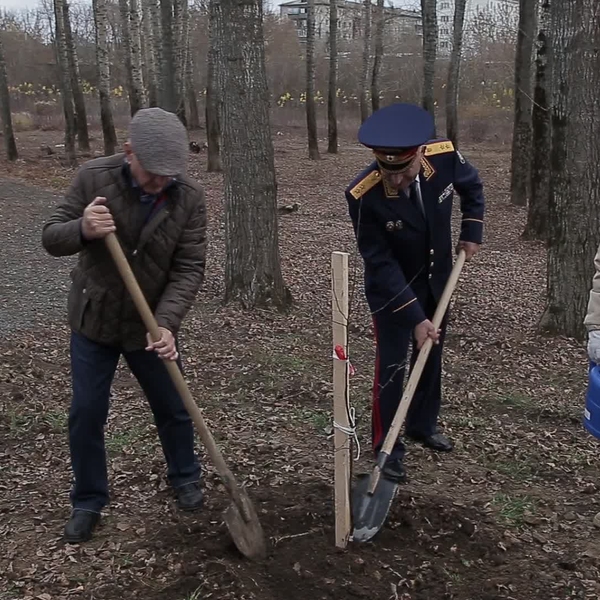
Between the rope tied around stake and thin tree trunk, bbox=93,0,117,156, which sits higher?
thin tree trunk, bbox=93,0,117,156

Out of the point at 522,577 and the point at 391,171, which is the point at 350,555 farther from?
the point at 391,171

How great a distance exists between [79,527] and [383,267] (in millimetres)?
1851

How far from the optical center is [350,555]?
130 inches

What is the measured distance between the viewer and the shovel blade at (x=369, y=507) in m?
3.43

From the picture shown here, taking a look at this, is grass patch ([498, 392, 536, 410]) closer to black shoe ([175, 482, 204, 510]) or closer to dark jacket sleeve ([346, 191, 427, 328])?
dark jacket sleeve ([346, 191, 427, 328])

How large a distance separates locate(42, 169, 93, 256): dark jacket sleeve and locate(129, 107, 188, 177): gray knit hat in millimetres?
333

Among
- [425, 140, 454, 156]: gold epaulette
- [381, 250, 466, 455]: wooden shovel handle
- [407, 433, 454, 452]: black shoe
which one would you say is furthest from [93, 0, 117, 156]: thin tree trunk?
[381, 250, 466, 455]: wooden shovel handle

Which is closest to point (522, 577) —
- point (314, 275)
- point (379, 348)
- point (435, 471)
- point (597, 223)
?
point (435, 471)

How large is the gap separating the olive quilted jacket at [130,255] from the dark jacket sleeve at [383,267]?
83cm

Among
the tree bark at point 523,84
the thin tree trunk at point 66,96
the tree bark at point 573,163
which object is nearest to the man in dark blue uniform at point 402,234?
the tree bark at point 573,163

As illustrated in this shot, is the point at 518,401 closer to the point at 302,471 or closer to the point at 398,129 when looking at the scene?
the point at 302,471

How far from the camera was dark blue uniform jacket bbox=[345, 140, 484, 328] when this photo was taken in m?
3.78

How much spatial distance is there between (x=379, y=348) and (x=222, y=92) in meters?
3.56

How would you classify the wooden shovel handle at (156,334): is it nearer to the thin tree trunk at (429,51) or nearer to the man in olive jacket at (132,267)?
the man in olive jacket at (132,267)
